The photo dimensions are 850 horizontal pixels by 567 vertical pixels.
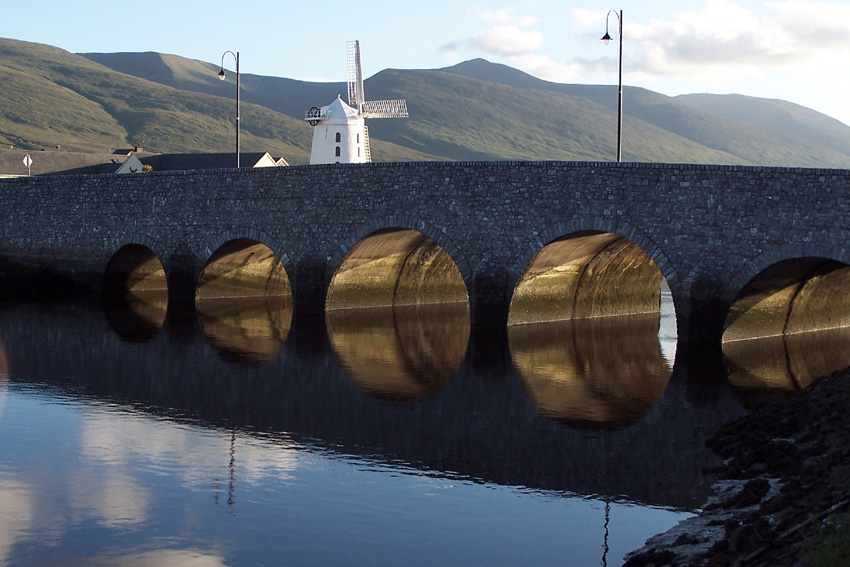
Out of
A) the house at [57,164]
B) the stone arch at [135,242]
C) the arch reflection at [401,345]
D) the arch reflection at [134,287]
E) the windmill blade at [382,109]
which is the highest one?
the windmill blade at [382,109]

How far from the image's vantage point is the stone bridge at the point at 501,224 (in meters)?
23.5

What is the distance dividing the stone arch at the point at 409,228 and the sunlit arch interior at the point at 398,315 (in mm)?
340

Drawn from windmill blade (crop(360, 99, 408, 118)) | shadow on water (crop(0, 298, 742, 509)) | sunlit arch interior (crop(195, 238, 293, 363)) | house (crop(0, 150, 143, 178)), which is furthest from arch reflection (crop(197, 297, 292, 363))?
house (crop(0, 150, 143, 178))

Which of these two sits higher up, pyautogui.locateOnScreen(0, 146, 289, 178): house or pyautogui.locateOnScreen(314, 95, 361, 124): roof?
pyautogui.locateOnScreen(314, 95, 361, 124): roof

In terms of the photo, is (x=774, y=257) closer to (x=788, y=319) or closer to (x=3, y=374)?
(x=788, y=319)

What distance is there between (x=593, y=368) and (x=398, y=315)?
10868 millimetres

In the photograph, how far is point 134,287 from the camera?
128 ft

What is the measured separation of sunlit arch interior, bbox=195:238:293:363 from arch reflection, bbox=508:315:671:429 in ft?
21.9

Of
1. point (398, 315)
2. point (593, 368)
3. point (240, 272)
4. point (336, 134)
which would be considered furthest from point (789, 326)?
point (336, 134)

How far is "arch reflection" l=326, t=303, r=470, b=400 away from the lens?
21750 millimetres

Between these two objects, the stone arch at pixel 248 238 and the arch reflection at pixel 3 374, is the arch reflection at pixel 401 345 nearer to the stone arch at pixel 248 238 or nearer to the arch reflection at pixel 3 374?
the stone arch at pixel 248 238

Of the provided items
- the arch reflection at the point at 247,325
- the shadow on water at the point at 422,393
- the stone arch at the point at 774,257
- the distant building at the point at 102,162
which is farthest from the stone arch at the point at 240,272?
the distant building at the point at 102,162

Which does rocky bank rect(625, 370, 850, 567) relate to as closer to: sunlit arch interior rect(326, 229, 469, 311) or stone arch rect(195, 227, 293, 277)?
sunlit arch interior rect(326, 229, 469, 311)

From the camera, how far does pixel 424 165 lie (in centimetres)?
2836
